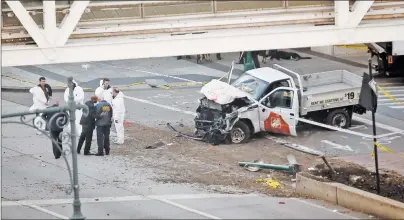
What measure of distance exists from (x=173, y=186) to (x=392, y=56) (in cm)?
1233

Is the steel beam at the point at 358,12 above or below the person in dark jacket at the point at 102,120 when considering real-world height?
above

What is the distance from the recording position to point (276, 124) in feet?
70.5

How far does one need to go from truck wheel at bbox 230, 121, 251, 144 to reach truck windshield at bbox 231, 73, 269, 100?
75 cm

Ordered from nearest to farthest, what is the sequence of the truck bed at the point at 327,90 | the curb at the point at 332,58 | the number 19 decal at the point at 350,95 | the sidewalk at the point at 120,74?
1. the truck bed at the point at 327,90
2. the number 19 decal at the point at 350,95
3. the sidewalk at the point at 120,74
4. the curb at the point at 332,58

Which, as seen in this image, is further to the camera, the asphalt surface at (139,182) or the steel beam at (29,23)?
the asphalt surface at (139,182)

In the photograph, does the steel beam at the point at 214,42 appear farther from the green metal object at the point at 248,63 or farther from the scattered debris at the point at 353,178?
the green metal object at the point at 248,63

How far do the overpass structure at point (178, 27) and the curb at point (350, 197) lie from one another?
335cm

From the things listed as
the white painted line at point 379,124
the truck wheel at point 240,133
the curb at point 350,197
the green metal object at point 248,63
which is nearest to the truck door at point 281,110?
the truck wheel at point 240,133

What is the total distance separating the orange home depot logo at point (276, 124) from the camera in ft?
70.3

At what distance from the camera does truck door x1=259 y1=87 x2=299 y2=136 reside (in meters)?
21.4

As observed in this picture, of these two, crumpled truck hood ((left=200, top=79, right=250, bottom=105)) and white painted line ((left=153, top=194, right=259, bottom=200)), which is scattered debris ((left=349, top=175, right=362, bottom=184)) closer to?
white painted line ((left=153, top=194, right=259, bottom=200))

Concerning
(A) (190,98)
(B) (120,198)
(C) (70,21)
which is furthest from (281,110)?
(C) (70,21)

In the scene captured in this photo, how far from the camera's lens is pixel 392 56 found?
28.3 meters

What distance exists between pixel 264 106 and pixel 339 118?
2.08m
